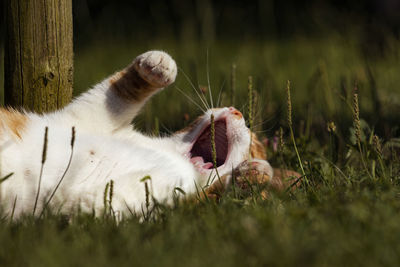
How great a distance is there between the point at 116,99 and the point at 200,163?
46 centimetres

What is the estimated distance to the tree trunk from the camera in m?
2.04

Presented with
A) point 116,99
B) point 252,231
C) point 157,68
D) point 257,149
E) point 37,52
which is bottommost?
point 257,149

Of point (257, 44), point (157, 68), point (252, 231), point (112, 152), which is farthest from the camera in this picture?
point (257, 44)

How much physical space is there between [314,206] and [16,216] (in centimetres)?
90

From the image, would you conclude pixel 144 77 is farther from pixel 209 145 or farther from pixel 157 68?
pixel 209 145

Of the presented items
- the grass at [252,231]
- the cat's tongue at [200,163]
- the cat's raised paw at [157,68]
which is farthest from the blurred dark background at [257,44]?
the grass at [252,231]

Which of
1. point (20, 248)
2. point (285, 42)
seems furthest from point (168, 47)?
point (20, 248)

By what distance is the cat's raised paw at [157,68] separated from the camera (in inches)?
78.7

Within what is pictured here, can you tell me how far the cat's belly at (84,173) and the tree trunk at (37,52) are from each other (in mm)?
325

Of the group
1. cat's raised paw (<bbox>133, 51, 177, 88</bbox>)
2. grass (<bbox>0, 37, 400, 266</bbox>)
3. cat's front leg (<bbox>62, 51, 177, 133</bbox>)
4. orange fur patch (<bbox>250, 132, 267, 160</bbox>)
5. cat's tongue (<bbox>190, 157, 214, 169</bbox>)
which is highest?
cat's raised paw (<bbox>133, 51, 177, 88</bbox>)

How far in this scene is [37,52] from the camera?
2.07 meters

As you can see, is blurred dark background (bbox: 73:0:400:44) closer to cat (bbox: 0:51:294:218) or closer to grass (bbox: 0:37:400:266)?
cat (bbox: 0:51:294:218)

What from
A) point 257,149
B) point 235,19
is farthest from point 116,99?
point 235,19

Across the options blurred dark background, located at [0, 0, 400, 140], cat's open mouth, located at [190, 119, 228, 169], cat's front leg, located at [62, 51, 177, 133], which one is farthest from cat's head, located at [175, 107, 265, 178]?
blurred dark background, located at [0, 0, 400, 140]
